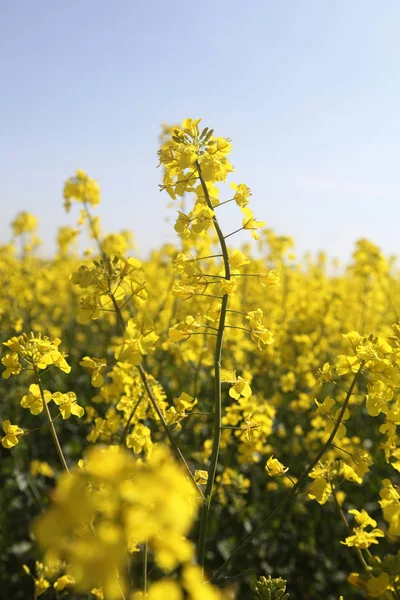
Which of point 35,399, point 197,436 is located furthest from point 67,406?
point 197,436

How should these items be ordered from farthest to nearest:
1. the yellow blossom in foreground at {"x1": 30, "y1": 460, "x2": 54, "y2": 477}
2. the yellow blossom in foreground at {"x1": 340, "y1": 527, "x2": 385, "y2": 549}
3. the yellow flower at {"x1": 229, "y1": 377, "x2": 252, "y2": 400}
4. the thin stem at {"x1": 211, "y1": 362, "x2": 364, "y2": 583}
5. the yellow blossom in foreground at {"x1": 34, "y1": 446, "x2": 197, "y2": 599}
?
the yellow blossom in foreground at {"x1": 30, "y1": 460, "x2": 54, "y2": 477} → the yellow flower at {"x1": 229, "y1": 377, "x2": 252, "y2": 400} → the yellow blossom in foreground at {"x1": 340, "y1": 527, "x2": 385, "y2": 549} → the thin stem at {"x1": 211, "y1": 362, "x2": 364, "y2": 583} → the yellow blossom in foreground at {"x1": 34, "y1": 446, "x2": 197, "y2": 599}

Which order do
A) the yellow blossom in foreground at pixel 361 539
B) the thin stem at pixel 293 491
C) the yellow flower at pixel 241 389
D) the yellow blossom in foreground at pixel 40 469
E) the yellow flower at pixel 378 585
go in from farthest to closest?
the yellow blossom in foreground at pixel 40 469, the yellow flower at pixel 241 389, the yellow blossom in foreground at pixel 361 539, the thin stem at pixel 293 491, the yellow flower at pixel 378 585

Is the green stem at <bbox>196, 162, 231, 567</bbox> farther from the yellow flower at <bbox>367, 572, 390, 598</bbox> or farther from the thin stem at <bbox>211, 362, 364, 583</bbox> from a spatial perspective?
the yellow flower at <bbox>367, 572, 390, 598</bbox>

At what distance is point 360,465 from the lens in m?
1.99

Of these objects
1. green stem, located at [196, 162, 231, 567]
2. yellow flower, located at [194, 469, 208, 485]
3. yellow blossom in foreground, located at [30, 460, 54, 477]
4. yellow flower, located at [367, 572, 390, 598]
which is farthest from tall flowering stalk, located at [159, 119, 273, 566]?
yellow blossom in foreground, located at [30, 460, 54, 477]

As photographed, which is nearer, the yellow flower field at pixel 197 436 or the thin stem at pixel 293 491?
the yellow flower field at pixel 197 436

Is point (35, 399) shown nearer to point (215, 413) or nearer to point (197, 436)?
point (215, 413)

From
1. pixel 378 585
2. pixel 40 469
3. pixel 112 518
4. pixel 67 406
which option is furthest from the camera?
pixel 40 469

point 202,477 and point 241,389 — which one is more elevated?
point 241,389

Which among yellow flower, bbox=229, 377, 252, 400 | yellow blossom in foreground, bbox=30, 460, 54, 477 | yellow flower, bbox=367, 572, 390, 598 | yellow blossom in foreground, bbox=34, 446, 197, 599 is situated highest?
yellow flower, bbox=229, 377, 252, 400

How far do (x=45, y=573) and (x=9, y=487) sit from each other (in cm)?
252

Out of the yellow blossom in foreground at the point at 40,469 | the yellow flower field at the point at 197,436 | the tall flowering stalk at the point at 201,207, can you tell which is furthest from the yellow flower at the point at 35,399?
the yellow blossom in foreground at the point at 40,469

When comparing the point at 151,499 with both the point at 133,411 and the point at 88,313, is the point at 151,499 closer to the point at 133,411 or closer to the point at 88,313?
the point at 88,313

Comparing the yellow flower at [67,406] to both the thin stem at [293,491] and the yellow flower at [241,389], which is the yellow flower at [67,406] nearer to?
the yellow flower at [241,389]
